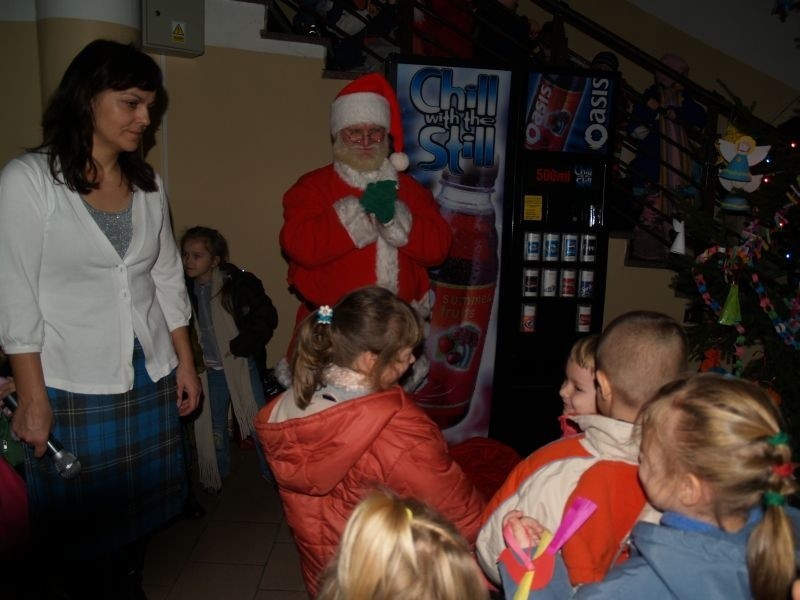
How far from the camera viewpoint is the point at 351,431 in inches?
59.3

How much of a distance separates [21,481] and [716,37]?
547 centimetres

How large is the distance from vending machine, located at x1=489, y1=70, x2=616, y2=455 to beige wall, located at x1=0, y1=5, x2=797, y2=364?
396 millimetres

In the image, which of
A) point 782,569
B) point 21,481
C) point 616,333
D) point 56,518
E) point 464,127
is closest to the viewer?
point 782,569

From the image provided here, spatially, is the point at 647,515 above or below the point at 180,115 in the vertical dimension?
below

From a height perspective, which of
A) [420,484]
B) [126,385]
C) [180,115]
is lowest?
[420,484]

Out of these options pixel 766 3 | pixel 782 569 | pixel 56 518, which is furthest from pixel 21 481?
pixel 766 3

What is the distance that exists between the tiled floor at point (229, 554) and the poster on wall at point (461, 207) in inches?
36.3

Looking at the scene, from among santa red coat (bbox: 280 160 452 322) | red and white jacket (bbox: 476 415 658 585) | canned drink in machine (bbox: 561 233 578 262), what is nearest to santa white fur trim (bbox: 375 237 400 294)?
santa red coat (bbox: 280 160 452 322)

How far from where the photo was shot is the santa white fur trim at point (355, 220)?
2520mm

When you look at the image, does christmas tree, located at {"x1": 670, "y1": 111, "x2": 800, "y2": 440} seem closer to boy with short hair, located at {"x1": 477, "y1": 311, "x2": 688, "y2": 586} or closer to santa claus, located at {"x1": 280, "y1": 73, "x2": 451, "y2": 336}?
santa claus, located at {"x1": 280, "y1": 73, "x2": 451, "y2": 336}

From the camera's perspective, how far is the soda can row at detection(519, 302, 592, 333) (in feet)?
10.9

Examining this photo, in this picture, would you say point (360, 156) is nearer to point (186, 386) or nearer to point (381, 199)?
point (381, 199)

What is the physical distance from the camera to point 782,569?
3.34 feet

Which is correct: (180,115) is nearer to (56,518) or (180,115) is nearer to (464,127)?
(464,127)
